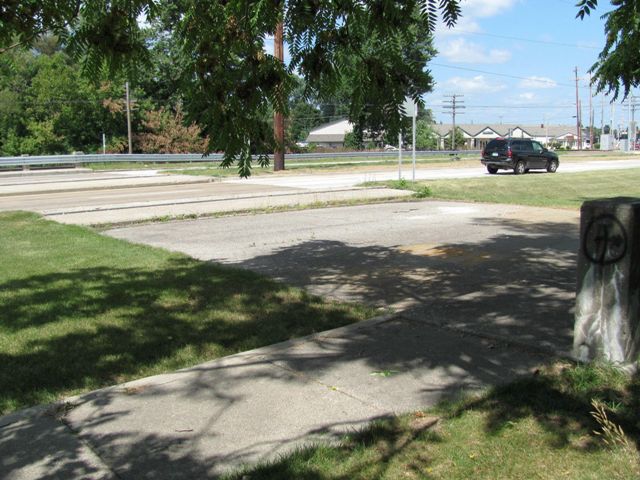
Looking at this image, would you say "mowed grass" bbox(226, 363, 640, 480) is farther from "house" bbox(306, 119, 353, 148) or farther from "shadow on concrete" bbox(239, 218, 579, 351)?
"house" bbox(306, 119, 353, 148)

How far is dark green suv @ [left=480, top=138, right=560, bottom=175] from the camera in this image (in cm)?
2898

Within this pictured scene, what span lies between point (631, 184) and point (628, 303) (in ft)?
67.9

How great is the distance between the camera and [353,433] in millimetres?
3635

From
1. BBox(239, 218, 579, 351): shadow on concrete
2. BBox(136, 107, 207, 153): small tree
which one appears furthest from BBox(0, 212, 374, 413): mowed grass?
BBox(136, 107, 207, 153): small tree

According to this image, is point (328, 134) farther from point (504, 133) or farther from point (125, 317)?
point (125, 317)

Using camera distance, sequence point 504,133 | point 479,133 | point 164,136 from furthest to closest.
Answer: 1. point 504,133
2. point 479,133
3. point 164,136

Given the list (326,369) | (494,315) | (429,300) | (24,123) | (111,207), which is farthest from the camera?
(24,123)

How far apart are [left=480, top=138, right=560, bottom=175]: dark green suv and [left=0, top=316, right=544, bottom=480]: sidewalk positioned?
25.0 meters

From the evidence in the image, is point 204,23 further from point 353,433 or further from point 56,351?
point 353,433

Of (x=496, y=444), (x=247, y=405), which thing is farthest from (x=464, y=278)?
(x=496, y=444)

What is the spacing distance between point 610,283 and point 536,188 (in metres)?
17.7

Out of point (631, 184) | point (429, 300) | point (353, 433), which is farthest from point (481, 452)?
point (631, 184)

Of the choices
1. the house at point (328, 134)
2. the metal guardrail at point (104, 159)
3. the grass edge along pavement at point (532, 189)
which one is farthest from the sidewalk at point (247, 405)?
the house at point (328, 134)

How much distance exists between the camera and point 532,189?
2111 cm
